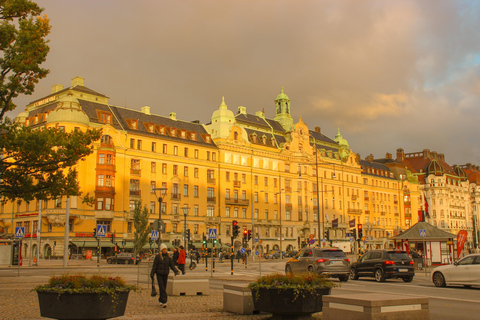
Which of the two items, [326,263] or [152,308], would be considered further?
[326,263]

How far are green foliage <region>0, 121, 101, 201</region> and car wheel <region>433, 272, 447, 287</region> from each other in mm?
16683

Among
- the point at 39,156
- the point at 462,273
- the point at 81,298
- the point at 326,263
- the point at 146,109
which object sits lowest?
the point at 462,273

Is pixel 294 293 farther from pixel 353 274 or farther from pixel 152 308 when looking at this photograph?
pixel 353 274

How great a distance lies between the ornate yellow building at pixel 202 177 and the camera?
219 feet

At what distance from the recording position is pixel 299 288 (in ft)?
36.7

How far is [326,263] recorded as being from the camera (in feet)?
88.4

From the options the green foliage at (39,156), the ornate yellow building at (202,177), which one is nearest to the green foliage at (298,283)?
the green foliage at (39,156)

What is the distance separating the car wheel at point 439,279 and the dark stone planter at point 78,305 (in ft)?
58.3

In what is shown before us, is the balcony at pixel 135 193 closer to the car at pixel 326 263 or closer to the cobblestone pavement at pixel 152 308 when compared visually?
the car at pixel 326 263

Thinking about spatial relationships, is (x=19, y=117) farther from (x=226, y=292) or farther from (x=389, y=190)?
(x=389, y=190)

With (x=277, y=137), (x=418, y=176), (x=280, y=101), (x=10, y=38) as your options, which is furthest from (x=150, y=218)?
(x=418, y=176)

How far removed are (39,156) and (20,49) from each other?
4742 mm

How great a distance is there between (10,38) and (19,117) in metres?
53.4

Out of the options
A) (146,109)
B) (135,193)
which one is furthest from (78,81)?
(135,193)
